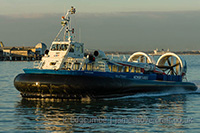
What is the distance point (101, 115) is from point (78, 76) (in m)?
4.19

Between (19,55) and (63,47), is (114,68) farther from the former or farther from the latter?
(19,55)

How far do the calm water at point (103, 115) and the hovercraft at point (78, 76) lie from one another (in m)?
0.54

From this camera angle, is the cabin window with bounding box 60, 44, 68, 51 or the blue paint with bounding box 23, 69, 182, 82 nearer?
the blue paint with bounding box 23, 69, 182, 82

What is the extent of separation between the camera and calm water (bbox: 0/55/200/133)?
50.4 feet

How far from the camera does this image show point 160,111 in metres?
19.5

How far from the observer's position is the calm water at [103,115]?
15.4 meters

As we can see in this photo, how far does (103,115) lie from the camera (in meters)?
18.1

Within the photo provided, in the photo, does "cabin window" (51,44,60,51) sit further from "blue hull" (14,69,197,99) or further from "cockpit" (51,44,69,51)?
"blue hull" (14,69,197,99)

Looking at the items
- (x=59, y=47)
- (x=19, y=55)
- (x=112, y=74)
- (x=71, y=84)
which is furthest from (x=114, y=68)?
(x=19, y=55)

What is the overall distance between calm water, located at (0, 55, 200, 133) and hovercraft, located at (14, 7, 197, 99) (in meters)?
0.54

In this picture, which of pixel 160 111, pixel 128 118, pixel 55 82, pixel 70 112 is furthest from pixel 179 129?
pixel 55 82

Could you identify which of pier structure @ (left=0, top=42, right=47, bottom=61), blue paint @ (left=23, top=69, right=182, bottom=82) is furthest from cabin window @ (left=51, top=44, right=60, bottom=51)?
pier structure @ (left=0, top=42, right=47, bottom=61)

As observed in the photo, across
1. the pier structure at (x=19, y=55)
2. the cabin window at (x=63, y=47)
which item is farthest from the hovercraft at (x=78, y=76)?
the pier structure at (x=19, y=55)

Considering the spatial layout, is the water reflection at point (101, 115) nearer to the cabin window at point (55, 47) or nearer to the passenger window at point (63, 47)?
the passenger window at point (63, 47)
